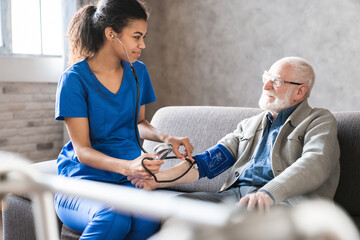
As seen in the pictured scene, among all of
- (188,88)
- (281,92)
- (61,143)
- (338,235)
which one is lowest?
(61,143)

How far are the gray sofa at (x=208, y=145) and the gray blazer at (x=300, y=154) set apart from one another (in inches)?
4.4

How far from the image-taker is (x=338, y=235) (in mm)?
404

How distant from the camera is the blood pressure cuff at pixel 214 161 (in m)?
1.92

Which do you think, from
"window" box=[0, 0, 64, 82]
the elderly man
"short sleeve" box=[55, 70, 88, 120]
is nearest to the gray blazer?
the elderly man

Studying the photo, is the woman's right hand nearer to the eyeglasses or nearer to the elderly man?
the elderly man

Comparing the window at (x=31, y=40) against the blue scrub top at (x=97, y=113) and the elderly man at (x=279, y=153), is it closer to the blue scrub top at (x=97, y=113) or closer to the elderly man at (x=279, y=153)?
the blue scrub top at (x=97, y=113)

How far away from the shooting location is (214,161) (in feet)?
6.32

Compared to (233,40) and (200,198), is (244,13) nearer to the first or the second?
(233,40)

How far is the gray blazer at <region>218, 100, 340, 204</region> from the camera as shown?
1590mm

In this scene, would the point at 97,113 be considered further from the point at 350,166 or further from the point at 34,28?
the point at 34,28

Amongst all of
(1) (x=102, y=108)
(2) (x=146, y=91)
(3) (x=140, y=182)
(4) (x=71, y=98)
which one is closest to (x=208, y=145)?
(2) (x=146, y=91)

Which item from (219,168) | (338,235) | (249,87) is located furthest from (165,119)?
(338,235)

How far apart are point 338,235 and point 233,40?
3.45m

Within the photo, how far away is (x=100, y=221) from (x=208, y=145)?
814mm
